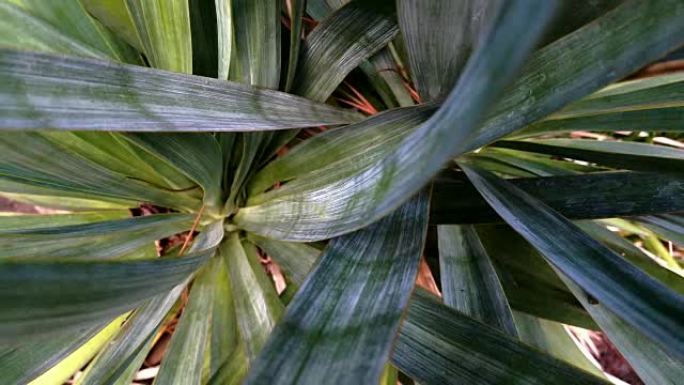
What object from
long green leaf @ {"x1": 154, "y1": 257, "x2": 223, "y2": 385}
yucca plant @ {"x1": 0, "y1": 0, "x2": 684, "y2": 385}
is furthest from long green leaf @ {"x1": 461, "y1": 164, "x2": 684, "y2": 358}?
long green leaf @ {"x1": 154, "y1": 257, "x2": 223, "y2": 385}

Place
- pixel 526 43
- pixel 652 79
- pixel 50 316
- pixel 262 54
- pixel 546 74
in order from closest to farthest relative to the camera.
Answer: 1. pixel 526 43
2. pixel 50 316
3. pixel 546 74
4. pixel 262 54
5. pixel 652 79

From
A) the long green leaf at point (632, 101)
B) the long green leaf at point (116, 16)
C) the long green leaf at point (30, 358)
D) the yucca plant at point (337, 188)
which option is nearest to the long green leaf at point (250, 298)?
the yucca plant at point (337, 188)

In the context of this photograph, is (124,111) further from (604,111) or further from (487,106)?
(604,111)

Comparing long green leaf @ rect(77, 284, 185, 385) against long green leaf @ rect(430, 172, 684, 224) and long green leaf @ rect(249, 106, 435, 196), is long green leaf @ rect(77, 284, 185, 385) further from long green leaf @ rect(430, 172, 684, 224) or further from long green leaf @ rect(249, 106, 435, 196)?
long green leaf @ rect(430, 172, 684, 224)

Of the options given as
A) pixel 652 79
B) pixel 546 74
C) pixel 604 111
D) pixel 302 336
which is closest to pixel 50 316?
pixel 302 336

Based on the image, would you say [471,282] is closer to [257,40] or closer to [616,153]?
[616,153]

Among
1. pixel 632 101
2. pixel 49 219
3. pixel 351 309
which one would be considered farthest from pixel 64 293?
pixel 632 101

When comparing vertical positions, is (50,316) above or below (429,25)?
below

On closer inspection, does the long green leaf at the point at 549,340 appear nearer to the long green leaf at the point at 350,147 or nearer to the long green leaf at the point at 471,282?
the long green leaf at the point at 471,282
